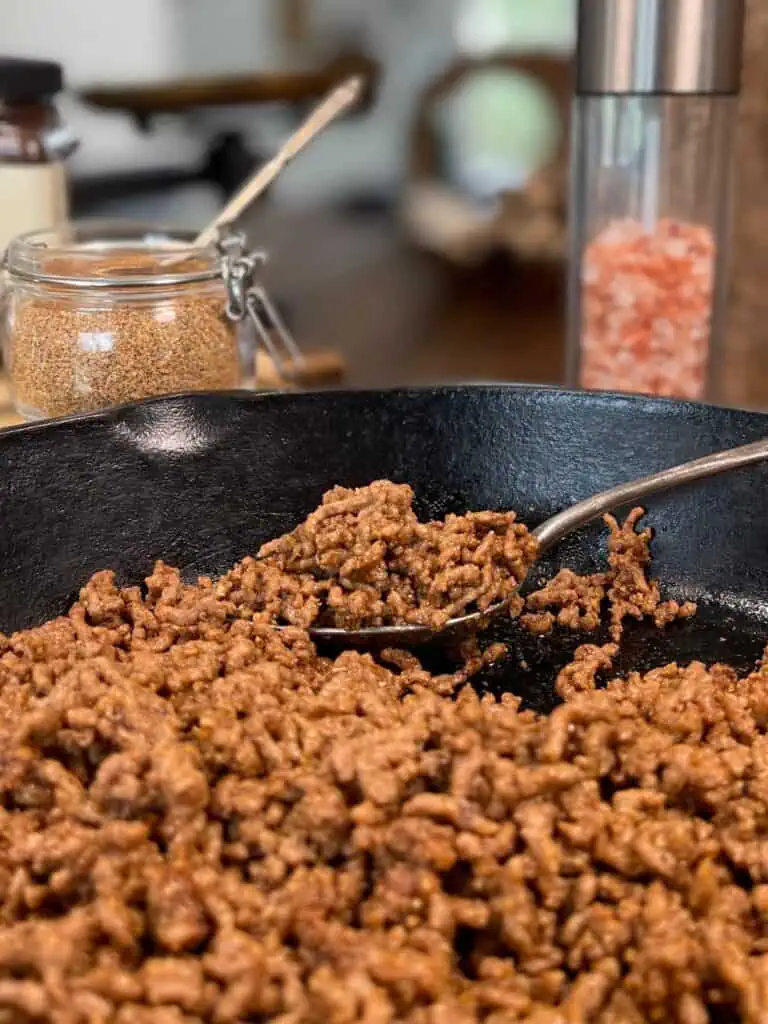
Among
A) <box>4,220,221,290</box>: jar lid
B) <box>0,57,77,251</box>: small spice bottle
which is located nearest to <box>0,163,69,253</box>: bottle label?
<box>0,57,77,251</box>: small spice bottle

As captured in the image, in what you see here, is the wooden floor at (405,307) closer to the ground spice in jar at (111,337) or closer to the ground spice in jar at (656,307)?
the ground spice in jar at (656,307)

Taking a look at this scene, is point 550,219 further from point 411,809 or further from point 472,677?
point 411,809

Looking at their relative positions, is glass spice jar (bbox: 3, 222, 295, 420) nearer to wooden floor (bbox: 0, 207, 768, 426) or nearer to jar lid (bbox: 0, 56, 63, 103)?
jar lid (bbox: 0, 56, 63, 103)

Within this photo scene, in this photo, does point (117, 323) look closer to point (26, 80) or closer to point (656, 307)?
→ point (26, 80)

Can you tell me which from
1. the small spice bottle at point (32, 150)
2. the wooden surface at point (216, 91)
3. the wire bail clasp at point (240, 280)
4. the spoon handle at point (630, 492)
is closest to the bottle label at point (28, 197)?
the small spice bottle at point (32, 150)

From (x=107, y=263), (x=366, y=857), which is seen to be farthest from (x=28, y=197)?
(x=366, y=857)

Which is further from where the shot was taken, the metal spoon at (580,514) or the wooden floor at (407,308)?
the wooden floor at (407,308)

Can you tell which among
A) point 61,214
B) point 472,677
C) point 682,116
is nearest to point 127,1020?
point 472,677
